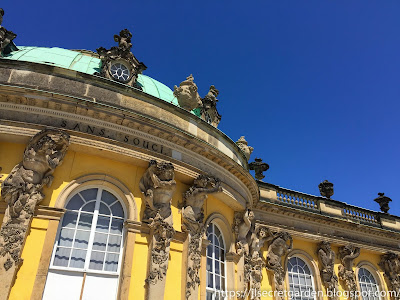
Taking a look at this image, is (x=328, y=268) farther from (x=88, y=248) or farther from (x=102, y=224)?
(x=88, y=248)

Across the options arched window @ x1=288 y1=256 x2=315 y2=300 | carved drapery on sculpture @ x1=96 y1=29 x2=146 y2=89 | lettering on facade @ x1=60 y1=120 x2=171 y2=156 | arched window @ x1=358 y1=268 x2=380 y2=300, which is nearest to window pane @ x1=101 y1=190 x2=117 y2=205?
lettering on facade @ x1=60 y1=120 x2=171 y2=156

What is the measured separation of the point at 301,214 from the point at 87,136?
34.9 ft

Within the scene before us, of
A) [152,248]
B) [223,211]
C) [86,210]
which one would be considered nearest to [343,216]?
[223,211]

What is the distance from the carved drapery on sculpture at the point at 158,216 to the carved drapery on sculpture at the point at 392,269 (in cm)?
1312

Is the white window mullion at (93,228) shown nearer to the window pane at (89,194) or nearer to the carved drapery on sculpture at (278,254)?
the window pane at (89,194)

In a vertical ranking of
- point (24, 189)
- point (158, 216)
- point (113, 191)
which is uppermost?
point (113, 191)

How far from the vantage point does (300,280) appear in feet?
48.1

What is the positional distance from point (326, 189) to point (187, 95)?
10.4 metres

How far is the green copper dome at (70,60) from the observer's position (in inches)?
482

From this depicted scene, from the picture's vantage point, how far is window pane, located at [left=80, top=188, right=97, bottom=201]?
8891 millimetres

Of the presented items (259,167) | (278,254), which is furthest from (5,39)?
(278,254)

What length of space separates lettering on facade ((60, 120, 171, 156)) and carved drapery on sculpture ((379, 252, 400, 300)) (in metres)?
13.5

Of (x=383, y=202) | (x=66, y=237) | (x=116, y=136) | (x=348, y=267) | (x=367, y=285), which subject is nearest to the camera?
Result: (x=66, y=237)

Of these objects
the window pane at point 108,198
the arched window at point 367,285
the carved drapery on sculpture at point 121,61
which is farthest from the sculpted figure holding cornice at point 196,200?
the arched window at point 367,285
